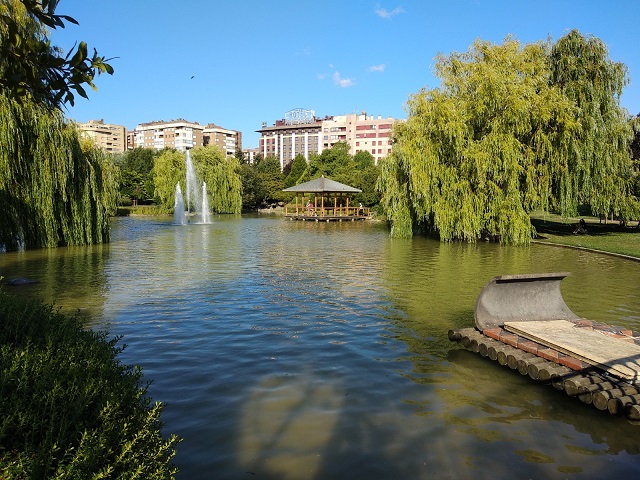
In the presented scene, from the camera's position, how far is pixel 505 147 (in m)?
24.0

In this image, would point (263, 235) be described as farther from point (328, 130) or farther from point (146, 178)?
point (328, 130)

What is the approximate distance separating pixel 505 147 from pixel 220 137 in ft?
499

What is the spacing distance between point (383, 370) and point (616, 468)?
3.20 m

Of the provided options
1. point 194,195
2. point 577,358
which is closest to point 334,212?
point 194,195

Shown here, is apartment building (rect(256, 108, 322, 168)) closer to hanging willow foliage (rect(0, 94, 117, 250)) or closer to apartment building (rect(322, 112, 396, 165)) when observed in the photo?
apartment building (rect(322, 112, 396, 165))

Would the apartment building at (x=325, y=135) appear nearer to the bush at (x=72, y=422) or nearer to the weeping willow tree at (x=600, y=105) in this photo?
the weeping willow tree at (x=600, y=105)

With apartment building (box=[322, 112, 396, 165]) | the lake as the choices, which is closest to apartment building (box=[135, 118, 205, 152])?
apartment building (box=[322, 112, 396, 165])

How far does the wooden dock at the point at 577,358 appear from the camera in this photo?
597cm

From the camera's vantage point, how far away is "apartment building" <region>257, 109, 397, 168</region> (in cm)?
14225

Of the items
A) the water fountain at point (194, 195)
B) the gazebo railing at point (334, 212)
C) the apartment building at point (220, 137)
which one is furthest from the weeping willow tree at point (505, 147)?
the apartment building at point (220, 137)

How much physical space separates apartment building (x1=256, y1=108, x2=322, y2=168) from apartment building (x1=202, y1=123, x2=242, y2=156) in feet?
37.8

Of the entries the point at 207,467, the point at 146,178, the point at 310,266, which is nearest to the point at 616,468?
the point at 207,467

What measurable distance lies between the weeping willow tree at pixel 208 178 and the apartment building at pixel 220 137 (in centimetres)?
10378

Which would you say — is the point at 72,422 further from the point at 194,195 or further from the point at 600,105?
the point at 194,195
